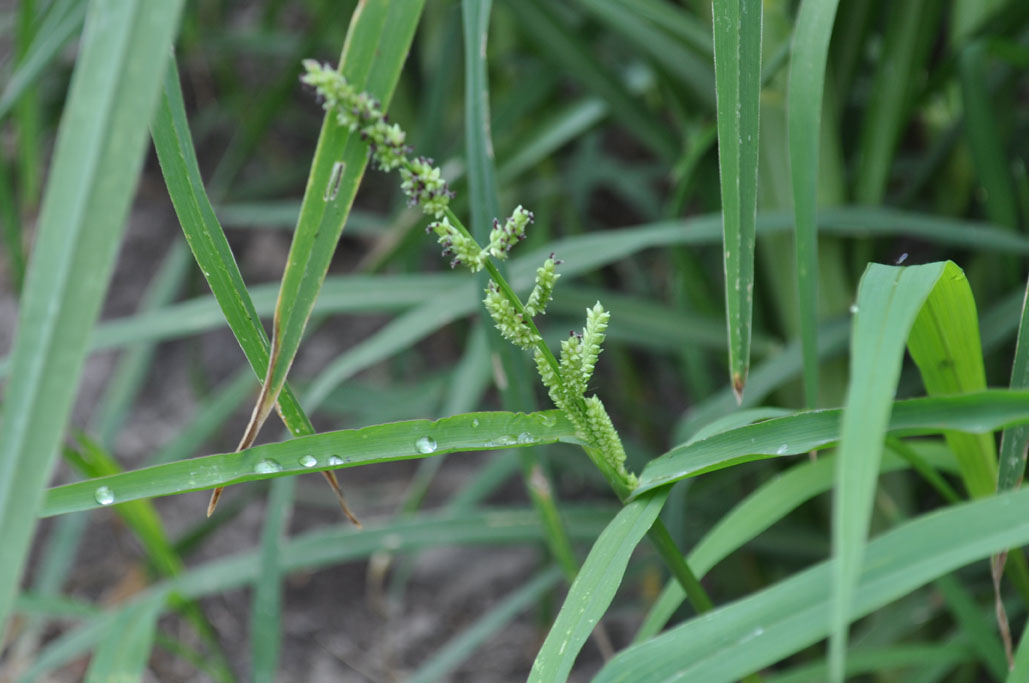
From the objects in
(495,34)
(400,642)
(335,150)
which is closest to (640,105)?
(495,34)

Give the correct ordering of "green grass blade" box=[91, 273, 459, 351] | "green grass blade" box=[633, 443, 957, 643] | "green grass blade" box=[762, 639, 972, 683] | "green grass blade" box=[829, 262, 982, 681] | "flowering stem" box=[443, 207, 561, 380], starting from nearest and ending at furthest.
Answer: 1. "green grass blade" box=[829, 262, 982, 681]
2. "flowering stem" box=[443, 207, 561, 380]
3. "green grass blade" box=[633, 443, 957, 643]
4. "green grass blade" box=[762, 639, 972, 683]
5. "green grass blade" box=[91, 273, 459, 351]

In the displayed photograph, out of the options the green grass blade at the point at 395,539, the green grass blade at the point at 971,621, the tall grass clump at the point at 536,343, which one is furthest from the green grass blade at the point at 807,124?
the green grass blade at the point at 395,539

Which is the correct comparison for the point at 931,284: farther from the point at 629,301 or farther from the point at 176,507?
the point at 176,507

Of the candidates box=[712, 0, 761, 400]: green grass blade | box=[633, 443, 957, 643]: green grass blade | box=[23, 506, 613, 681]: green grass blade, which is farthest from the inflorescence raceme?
box=[23, 506, 613, 681]: green grass blade

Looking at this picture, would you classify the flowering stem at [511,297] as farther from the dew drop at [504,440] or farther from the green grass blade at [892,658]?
the green grass blade at [892,658]

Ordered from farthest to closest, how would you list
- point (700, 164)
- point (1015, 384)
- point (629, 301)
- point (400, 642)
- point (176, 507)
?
point (176, 507)
point (400, 642)
point (629, 301)
point (700, 164)
point (1015, 384)

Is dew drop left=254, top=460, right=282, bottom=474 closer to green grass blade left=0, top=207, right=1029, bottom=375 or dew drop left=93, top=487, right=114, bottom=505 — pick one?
dew drop left=93, top=487, right=114, bottom=505

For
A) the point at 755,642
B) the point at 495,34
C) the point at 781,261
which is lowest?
the point at 755,642
